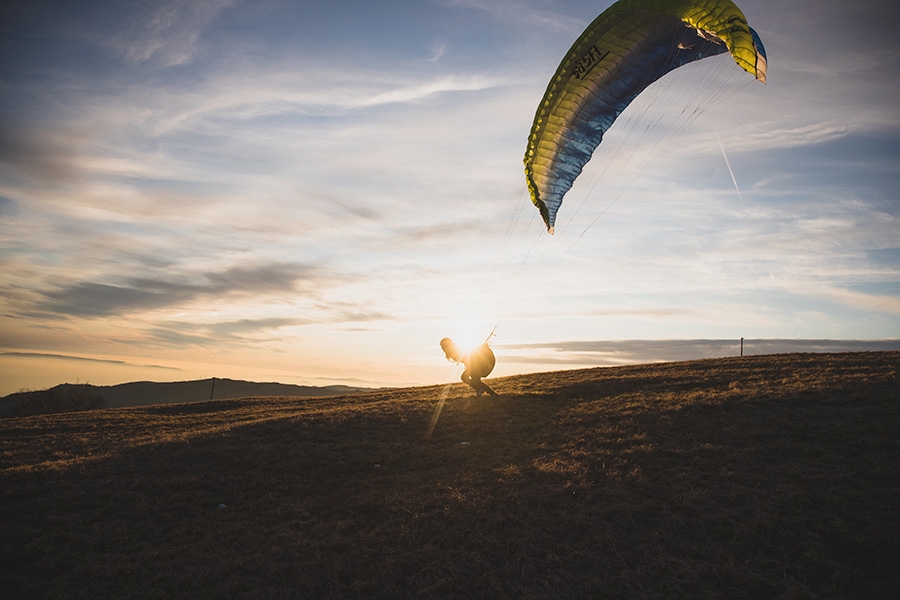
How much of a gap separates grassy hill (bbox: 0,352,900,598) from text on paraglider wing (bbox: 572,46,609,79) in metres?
9.64

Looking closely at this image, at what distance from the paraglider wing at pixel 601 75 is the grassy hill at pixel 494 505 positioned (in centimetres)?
694

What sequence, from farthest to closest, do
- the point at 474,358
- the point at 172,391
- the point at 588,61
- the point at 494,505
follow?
1. the point at 172,391
2. the point at 474,358
3. the point at 588,61
4. the point at 494,505

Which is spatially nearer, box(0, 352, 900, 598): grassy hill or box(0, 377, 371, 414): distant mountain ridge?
box(0, 352, 900, 598): grassy hill

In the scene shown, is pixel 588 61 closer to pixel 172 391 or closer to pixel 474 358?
pixel 474 358

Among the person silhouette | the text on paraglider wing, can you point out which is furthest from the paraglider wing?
the person silhouette

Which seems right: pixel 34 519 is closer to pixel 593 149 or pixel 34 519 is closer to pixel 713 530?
pixel 713 530

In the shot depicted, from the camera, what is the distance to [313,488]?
12273 millimetres

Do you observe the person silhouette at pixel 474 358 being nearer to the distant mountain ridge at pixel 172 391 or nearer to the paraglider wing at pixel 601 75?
the paraglider wing at pixel 601 75

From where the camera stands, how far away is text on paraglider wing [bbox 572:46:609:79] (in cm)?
1220

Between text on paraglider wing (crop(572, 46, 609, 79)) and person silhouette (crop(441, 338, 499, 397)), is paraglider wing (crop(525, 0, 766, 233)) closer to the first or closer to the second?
text on paraglider wing (crop(572, 46, 609, 79))

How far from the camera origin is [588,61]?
1236 cm

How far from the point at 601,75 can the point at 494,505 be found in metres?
10.5

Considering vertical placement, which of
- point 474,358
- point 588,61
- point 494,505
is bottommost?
point 494,505

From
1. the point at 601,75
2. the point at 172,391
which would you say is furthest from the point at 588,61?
the point at 172,391
